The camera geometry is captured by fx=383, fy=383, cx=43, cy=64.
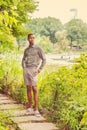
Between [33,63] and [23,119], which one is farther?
[33,63]

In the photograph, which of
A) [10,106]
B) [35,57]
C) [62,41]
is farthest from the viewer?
[62,41]

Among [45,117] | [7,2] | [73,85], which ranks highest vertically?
[7,2]

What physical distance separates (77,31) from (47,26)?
7512mm

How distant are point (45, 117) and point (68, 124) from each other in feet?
3.63

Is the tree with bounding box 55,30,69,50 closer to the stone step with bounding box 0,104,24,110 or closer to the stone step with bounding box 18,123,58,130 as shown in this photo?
the stone step with bounding box 0,104,24,110

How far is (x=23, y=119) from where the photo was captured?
18.7ft

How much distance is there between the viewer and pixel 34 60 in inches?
250

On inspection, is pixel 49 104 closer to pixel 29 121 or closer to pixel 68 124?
pixel 29 121

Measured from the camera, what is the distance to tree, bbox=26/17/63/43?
127ft

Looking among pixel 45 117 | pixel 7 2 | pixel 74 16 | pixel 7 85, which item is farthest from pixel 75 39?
pixel 7 2

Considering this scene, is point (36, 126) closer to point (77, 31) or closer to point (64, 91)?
point (64, 91)

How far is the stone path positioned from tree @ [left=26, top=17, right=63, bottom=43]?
30602 mm

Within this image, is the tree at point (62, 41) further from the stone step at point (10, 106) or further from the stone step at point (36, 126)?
the stone step at point (36, 126)

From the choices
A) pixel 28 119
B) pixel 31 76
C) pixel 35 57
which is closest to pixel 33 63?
pixel 35 57
